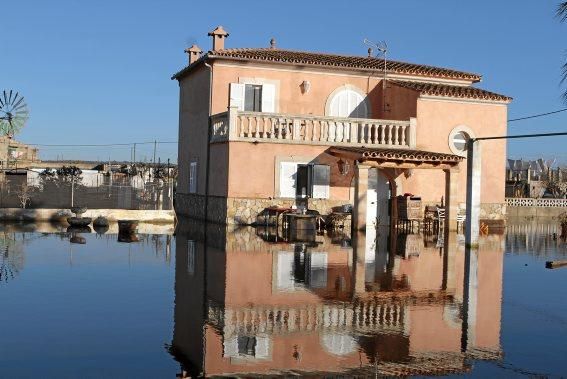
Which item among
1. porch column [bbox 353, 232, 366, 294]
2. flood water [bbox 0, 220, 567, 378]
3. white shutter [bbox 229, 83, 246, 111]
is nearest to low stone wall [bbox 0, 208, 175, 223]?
white shutter [bbox 229, 83, 246, 111]

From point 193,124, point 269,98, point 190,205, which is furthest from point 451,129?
point 190,205


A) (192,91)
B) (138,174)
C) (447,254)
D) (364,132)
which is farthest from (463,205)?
(138,174)

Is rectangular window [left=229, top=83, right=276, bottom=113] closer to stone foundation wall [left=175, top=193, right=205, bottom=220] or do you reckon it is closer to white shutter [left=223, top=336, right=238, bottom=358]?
stone foundation wall [left=175, top=193, right=205, bottom=220]

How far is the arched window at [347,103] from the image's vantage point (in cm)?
2580

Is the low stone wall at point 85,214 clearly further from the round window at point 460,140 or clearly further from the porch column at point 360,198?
the round window at point 460,140

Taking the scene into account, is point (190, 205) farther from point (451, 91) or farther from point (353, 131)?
point (451, 91)

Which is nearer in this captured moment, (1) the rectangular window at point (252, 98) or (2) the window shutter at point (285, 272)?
(2) the window shutter at point (285, 272)

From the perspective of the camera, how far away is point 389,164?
2198 cm

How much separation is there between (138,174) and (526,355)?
45.6 m

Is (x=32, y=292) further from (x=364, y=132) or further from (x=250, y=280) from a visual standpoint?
(x=364, y=132)

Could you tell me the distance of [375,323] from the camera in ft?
26.8

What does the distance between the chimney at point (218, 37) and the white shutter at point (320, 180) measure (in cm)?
718

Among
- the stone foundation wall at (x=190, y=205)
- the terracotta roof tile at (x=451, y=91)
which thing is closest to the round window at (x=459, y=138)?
the terracotta roof tile at (x=451, y=91)

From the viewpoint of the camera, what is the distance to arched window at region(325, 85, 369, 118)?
25.8 meters
